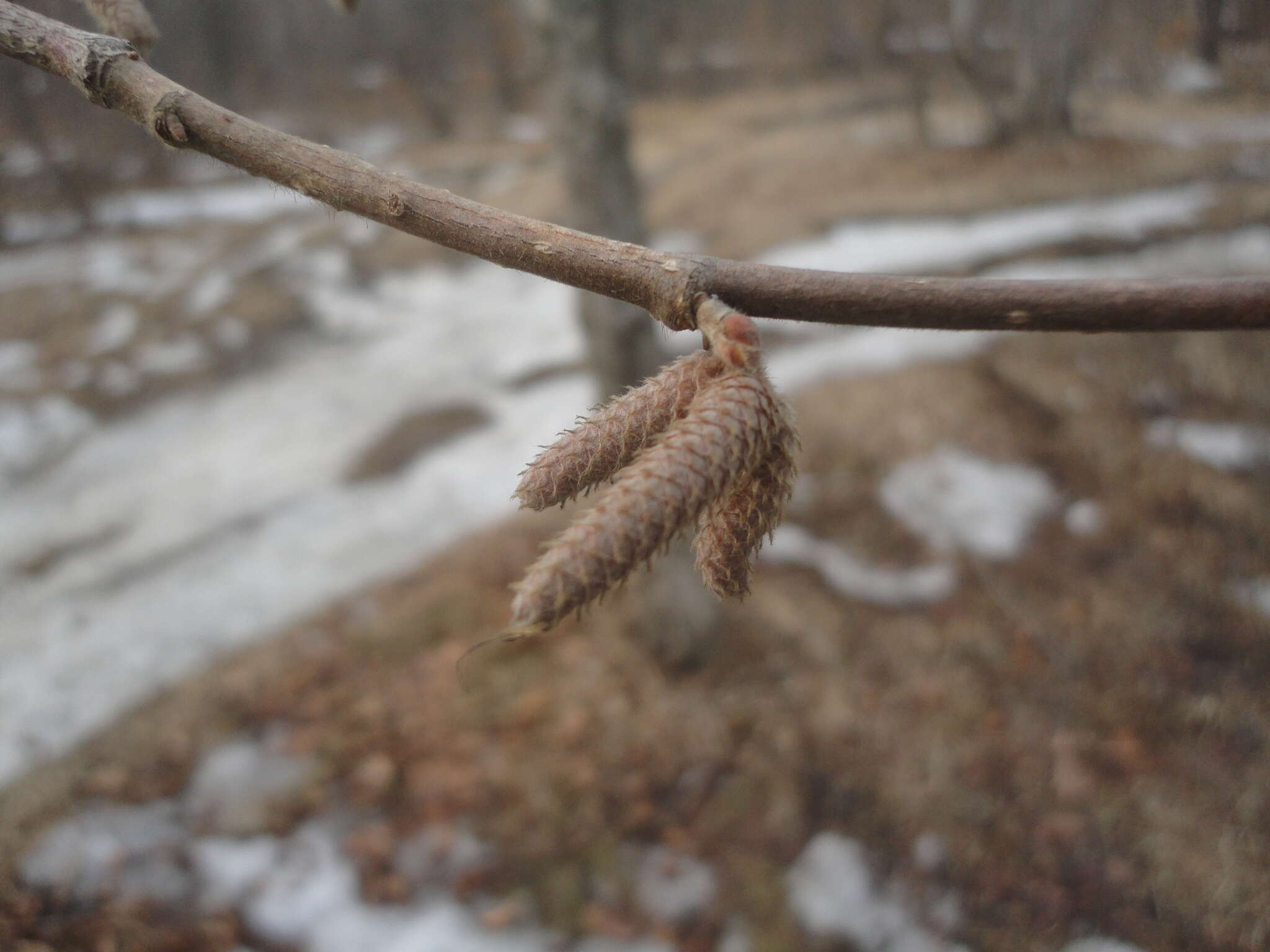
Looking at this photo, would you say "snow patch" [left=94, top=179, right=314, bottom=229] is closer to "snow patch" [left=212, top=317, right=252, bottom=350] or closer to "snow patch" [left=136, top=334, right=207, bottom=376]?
"snow patch" [left=212, top=317, right=252, bottom=350]

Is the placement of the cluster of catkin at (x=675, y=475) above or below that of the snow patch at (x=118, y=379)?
above

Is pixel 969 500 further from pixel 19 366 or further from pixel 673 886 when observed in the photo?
pixel 19 366

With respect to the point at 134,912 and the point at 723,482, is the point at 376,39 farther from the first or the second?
the point at 723,482

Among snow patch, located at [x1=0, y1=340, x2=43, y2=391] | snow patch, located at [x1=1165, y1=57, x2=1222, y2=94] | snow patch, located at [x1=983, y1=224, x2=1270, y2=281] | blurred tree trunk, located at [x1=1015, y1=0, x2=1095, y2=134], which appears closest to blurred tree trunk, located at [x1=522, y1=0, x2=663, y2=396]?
snow patch, located at [x1=983, y1=224, x2=1270, y2=281]

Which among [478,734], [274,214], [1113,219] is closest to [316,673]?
[478,734]

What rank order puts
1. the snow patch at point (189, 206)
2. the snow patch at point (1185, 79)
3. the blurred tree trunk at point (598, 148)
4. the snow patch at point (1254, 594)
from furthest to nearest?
the snow patch at point (189, 206) → the snow patch at point (1185, 79) → the snow patch at point (1254, 594) → the blurred tree trunk at point (598, 148)

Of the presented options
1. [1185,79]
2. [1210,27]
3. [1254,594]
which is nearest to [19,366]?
[1210,27]

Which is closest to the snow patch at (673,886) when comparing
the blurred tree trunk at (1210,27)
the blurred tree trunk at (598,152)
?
the blurred tree trunk at (598,152)

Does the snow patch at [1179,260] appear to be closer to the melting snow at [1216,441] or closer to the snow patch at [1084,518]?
the melting snow at [1216,441]
